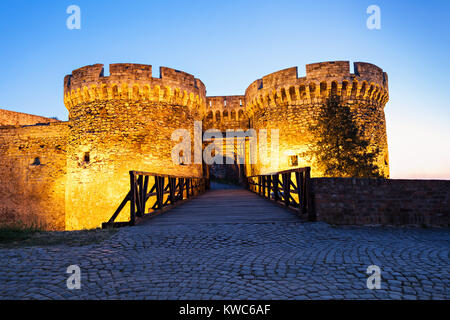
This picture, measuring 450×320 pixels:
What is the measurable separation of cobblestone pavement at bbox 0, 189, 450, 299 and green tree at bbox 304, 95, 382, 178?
611 cm

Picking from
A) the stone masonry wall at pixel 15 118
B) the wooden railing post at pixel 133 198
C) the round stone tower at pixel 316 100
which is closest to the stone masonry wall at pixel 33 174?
the stone masonry wall at pixel 15 118

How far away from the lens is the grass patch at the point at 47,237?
378cm

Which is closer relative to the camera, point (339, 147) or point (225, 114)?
point (339, 147)

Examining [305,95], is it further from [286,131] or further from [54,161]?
[54,161]

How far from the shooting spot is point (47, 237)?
414 cm

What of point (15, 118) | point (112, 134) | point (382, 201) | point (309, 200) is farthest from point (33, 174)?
point (382, 201)

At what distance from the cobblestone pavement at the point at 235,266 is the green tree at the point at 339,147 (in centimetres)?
611

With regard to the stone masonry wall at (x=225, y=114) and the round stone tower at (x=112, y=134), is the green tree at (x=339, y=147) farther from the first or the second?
the round stone tower at (x=112, y=134)

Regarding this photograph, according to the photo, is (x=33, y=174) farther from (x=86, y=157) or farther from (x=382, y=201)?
(x=382, y=201)

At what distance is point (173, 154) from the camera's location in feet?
38.0

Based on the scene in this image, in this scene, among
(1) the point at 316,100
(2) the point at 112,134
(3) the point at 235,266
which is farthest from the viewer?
(1) the point at 316,100

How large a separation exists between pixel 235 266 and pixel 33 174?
13.7 meters

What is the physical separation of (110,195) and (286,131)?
823cm
